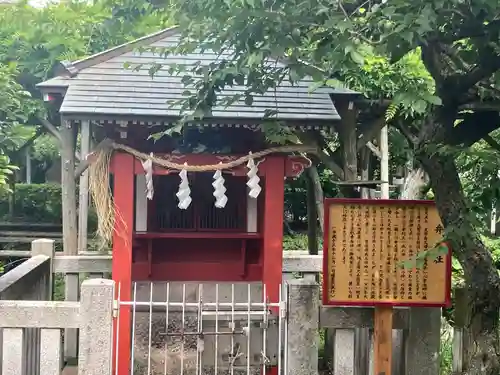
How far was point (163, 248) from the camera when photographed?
8516mm

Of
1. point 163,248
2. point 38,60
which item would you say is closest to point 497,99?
point 163,248

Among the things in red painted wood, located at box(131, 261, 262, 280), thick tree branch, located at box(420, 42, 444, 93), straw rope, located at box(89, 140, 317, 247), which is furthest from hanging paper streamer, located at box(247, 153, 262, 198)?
thick tree branch, located at box(420, 42, 444, 93)

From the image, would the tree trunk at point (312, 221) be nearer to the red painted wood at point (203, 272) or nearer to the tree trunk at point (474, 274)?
the red painted wood at point (203, 272)

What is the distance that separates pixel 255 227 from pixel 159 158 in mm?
2051

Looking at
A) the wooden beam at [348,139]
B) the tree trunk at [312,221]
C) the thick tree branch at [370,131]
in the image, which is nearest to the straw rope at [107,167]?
the wooden beam at [348,139]

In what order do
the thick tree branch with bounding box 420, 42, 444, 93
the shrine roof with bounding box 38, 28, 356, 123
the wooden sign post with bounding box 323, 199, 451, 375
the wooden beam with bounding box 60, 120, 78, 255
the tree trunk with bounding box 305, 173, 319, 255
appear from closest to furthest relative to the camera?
the thick tree branch with bounding box 420, 42, 444, 93 → the wooden sign post with bounding box 323, 199, 451, 375 → the shrine roof with bounding box 38, 28, 356, 123 → the wooden beam with bounding box 60, 120, 78, 255 → the tree trunk with bounding box 305, 173, 319, 255

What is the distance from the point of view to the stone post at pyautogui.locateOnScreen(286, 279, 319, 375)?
4.25m

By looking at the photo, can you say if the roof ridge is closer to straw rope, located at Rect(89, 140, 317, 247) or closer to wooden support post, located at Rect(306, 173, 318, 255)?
straw rope, located at Rect(89, 140, 317, 247)

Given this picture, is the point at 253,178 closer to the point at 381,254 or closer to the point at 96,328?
the point at 381,254

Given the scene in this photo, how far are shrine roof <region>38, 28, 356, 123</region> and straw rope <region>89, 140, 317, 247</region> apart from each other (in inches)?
21.9

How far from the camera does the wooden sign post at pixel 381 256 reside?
427cm

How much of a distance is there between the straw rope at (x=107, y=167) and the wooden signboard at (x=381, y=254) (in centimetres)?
255

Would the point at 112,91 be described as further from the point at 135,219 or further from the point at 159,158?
the point at 135,219

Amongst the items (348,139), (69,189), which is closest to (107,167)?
(69,189)
